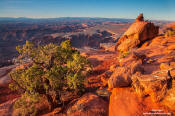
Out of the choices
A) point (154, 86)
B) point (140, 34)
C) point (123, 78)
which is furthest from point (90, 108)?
point (140, 34)

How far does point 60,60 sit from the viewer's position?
6.83 m

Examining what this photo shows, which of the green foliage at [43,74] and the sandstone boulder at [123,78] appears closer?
the green foliage at [43,74]

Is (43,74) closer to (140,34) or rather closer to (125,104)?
(125,104)

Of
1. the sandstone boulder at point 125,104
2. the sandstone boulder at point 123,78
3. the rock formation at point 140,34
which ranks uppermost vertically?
the rock formation at point 140,34

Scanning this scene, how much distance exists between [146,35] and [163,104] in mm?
17835

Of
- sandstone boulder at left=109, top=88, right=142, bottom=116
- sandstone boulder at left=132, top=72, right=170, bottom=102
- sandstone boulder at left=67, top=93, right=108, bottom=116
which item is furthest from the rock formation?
sandstone boulder at left=67, top=93, right=108, bottom=116

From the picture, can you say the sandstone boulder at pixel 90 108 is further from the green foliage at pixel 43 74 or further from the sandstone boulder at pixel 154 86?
the sandstone boulder at pixel 154 86

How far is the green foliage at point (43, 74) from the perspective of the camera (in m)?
5.54

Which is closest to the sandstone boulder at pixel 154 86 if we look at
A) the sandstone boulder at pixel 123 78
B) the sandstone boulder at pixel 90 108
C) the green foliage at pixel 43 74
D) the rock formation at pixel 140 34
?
the sandstone boulder at pixel 123 78

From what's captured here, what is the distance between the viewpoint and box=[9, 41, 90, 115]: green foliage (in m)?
5.54

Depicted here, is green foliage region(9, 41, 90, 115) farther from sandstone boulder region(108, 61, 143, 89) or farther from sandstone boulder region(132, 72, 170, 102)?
sandstone boulder region(132, 72, 170, 102)

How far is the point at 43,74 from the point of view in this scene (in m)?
5.90

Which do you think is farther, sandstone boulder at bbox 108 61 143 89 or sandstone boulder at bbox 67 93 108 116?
sandstone boulder at bbox 108 61 143 89

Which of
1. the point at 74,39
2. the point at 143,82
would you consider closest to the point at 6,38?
the point at 74,39
